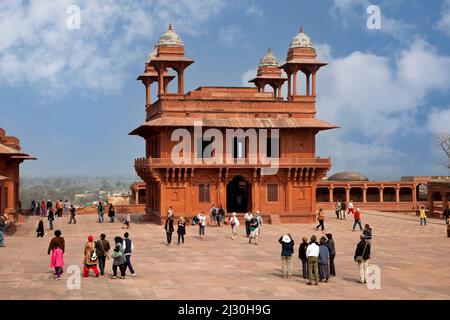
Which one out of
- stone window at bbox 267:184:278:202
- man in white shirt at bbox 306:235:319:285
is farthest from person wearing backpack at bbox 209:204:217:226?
man in white shirt at bbox 306:235:319:285

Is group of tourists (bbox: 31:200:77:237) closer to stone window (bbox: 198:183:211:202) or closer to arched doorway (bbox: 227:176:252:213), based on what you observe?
stone window (bbox: 198:183:211:202)

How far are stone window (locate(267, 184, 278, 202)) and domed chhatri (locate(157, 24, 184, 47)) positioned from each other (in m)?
10.2

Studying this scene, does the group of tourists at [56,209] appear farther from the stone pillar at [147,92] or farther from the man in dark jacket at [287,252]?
the man in dark jacket at [287,252]

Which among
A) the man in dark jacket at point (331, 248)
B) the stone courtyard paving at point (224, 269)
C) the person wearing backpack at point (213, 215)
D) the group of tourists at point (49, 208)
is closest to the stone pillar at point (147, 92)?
the group of tourists at point (49, 208)

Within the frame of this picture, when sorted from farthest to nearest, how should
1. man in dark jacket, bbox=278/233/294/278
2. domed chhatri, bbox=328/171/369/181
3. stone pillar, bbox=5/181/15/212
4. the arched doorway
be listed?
domed chhatri, bbox=328/171/369/181
the arched doorway
stone pillar, bbox=5/181/15/212
man in dark jacket, bbox=278/233/294/278

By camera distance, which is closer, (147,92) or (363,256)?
(363,256)

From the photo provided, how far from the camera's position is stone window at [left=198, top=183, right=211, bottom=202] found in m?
42.6

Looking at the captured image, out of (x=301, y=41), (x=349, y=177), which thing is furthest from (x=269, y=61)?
(x=349, y=177)

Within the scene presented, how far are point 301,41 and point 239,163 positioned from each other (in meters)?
9.37

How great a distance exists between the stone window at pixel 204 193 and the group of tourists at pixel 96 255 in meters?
21.2

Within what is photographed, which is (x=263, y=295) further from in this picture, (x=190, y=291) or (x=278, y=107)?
(x=278, y=107)

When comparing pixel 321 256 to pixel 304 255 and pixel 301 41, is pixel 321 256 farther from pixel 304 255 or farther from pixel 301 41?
pixel 301 41

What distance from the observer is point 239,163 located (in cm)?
4234
